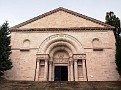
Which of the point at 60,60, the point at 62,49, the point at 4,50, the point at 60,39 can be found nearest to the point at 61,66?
the point at 60,60

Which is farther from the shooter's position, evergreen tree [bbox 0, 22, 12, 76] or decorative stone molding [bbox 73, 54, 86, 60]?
decorative stone molding [bbox 73, 54, 86, 60]

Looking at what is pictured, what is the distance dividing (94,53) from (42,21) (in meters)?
7.28

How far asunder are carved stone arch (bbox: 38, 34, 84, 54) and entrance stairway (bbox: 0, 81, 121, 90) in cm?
728

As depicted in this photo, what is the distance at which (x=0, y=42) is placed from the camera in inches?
783

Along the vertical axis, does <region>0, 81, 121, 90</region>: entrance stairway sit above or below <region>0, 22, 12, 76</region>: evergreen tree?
below

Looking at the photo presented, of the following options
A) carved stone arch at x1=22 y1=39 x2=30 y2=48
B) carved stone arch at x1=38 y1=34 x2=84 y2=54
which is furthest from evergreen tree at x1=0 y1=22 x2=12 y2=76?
carved stone arch at x1=38 y1=34 x2=84 y2=54

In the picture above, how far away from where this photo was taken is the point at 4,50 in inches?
780

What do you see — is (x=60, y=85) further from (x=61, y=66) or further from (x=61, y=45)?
(x=61, y=45)

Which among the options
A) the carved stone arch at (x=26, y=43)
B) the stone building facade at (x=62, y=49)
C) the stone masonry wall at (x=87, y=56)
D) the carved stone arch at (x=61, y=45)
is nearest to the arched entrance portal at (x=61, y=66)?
the stone building facade at (x=62, y=49)

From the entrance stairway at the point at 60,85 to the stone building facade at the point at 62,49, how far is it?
18.0 feet

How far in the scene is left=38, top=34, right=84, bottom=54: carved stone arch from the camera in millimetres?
22250

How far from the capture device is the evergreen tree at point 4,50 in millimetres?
19344

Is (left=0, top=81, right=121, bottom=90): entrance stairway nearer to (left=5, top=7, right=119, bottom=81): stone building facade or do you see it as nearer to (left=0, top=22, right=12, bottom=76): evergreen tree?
(left=0, top=22, right=12, bottom=76): evergreen tree

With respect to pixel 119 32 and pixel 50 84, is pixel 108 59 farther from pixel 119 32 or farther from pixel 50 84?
pixel 50 84
